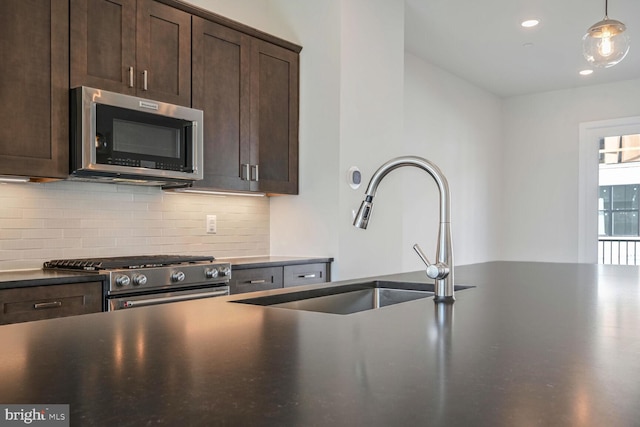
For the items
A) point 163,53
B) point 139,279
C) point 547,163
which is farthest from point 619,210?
point 139,279

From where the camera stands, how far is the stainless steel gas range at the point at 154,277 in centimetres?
255

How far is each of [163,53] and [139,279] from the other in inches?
51.7

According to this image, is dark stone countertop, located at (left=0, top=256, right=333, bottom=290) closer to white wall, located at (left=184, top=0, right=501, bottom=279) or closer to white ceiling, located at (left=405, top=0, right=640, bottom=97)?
white wall, located at (left=184, top=0, right=501, bottom=279)

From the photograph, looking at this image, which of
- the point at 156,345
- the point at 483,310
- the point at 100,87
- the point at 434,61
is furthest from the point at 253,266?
the point at 434,61

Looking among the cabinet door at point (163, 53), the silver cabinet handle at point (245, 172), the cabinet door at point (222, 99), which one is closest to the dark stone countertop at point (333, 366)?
the cabinet door at point (163, 53)

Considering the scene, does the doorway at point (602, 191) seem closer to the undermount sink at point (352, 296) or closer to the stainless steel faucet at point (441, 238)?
the undermount sink at point (352, 296)

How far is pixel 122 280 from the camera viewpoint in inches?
100

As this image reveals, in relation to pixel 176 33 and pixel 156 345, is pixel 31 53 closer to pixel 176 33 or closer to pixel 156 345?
pixel 176 33

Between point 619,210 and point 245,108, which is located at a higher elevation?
point 245,108

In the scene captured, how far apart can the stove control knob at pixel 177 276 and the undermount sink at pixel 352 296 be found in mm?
1200

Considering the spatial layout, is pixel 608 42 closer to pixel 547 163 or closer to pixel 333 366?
pixel 333 366

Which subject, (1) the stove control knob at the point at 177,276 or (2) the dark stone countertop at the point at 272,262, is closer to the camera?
(1) the stove control knob at the point at 177,276

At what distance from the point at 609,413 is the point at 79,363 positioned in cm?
71

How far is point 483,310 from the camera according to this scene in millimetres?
1383
